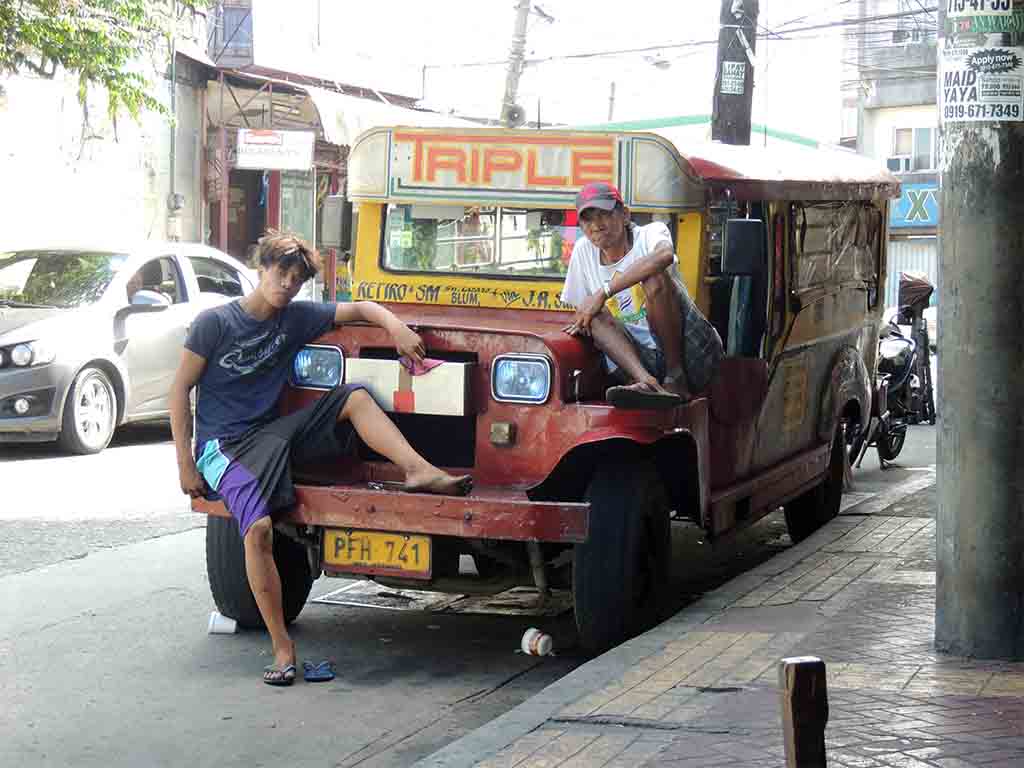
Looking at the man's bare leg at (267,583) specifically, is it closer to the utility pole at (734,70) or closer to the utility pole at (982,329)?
the utility pole at (982,329)

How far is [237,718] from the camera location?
221 inches

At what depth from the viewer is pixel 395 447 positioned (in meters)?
6.26

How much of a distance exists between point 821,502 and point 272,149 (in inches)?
611

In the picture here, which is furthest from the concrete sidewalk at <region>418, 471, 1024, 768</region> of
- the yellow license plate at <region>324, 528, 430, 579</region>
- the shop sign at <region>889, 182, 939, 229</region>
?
the shop sign at <region>889, 182, 939, 229</region>

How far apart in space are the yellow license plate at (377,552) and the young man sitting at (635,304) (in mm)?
1113

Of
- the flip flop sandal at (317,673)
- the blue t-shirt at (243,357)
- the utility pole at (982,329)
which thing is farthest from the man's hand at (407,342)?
the utility pole at (982,329)

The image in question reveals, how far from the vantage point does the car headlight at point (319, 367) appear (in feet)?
21.6

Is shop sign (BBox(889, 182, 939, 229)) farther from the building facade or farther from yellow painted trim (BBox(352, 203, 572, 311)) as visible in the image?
yellow painted trim (BBox(352, 203, 572, 311))

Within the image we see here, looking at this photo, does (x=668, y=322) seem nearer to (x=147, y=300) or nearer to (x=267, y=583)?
(x=267, y=583)

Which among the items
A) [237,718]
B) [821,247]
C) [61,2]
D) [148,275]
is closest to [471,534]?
[237,718]

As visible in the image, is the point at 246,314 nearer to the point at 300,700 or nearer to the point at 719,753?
the point at 300,700

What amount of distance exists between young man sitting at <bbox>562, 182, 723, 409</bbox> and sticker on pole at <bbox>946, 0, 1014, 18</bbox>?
5.16ft

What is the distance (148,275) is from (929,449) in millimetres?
7127

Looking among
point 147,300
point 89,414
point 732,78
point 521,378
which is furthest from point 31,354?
point 732,78
